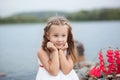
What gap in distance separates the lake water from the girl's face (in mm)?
1452

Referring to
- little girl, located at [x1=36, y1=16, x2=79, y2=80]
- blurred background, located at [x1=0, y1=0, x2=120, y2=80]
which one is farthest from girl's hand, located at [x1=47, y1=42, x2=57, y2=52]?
blurred background, located at [x1=0, y1=0, x2=120, y2=80]

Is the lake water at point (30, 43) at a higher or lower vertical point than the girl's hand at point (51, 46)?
lower

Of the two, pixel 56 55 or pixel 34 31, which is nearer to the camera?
pixel 56 55

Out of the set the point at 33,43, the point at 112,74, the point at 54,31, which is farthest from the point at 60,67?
the point at 33,43

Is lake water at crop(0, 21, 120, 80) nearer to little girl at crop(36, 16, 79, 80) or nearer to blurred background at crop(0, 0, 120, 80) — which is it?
blurred background at crop(0, 0, 120, 80)

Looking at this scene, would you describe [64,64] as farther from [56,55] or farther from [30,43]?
[30,43]

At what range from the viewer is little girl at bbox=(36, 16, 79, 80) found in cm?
223

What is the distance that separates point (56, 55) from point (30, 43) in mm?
1542

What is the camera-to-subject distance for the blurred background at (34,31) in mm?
3732

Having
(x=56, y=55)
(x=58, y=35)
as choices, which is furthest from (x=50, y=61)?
(x=58, y=35)

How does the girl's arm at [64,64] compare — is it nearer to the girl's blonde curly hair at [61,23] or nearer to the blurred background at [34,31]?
the girl's blonde curly hair at [61,23]

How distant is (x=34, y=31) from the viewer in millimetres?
3752

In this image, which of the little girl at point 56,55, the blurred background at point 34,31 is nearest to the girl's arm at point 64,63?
the little girl at point 56,55

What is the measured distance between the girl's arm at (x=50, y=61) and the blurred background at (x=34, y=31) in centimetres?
145
